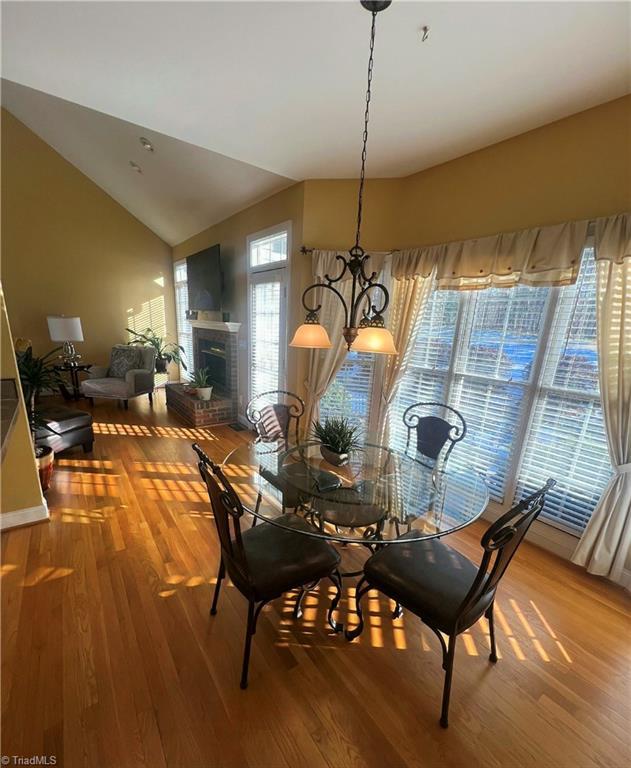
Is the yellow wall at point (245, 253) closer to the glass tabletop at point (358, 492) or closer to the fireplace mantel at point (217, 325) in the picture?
the fireplace mantel at point (217, 325)

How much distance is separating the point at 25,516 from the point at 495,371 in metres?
3.78

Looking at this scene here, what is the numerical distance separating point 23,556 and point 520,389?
3.67 metres

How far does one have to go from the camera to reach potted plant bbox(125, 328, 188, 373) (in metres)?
6.16

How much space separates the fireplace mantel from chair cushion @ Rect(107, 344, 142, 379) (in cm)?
119

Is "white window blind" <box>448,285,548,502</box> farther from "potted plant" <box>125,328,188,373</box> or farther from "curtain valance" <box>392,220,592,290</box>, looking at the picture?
"potted plant" <box>125,328,188,373</box>

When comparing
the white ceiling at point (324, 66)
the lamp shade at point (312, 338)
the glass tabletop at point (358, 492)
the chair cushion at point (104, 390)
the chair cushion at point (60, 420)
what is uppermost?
the white ceiling at point (324, 66)

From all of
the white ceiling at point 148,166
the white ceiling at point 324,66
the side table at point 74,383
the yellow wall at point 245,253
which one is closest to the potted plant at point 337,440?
the yellow wall at point 245,253

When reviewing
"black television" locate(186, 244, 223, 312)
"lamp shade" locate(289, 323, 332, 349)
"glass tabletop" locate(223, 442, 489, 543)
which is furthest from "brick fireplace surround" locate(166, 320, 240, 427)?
"lamp shade" locate(289, 323, 332, 349)

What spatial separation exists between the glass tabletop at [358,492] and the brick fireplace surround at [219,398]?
2416 mm

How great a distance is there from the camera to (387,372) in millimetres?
3184

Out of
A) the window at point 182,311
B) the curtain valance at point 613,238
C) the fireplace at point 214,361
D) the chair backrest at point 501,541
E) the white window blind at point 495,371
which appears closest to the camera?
the chair backrest at point 501,541

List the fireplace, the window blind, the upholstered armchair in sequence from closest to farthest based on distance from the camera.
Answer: the window blind < the fireplace < the upholstered armchair

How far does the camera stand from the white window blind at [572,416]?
2098mm

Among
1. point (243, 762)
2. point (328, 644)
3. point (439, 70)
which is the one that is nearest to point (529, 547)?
point (328, 644)
